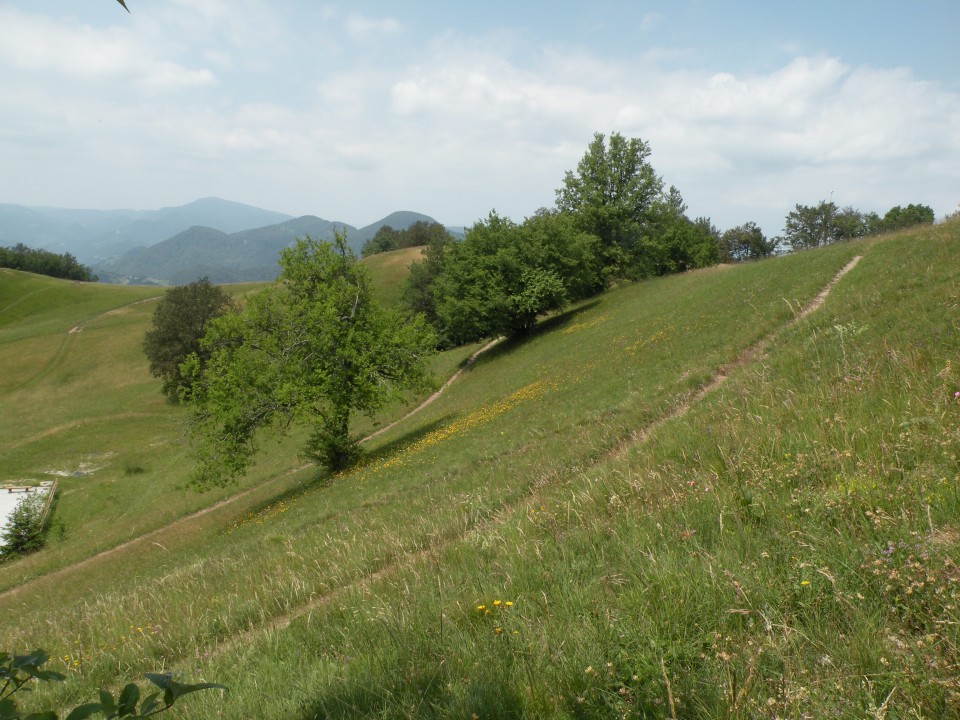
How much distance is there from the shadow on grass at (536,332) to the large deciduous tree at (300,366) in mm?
21311

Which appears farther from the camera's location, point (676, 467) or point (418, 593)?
point (676, 467)

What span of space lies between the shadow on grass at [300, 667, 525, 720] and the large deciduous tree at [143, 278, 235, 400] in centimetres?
6582

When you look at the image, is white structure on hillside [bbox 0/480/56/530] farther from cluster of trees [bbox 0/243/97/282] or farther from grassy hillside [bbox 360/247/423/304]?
cluster of trees [bbox 0/243/97/282]

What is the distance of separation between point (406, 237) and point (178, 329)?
8465 cm

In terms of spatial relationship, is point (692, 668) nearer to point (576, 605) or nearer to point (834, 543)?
point (576, 605)

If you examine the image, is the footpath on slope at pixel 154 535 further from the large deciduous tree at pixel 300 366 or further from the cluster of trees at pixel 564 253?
the cluster of trees at pixel 564 253

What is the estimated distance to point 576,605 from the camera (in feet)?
13.0

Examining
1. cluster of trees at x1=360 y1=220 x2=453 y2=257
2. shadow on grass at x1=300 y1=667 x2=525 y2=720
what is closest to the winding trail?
shadow on grass at x1=300 y1=667 x2=525 y2=720

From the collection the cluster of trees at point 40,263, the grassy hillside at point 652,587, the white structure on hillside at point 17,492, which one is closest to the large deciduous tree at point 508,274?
the white structure on hillside at point 17,492

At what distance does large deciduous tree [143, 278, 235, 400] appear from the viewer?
213 ft

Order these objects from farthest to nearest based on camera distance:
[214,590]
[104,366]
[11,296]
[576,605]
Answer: [11,296] < [104,366] < [214,590] < [576,605]

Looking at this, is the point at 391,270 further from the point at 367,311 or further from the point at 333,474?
the point at 333,474

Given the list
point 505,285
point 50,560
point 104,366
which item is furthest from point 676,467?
point 104,366

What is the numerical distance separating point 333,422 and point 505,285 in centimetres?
2740
